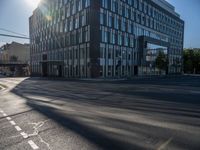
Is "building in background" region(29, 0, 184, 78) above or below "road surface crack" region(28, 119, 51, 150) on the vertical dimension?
above

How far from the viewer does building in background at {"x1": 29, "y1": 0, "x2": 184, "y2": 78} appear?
43.8 m

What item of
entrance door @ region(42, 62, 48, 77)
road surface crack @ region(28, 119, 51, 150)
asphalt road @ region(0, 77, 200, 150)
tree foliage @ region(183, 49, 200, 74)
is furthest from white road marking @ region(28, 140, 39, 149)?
tree foliage @ region(183, 49, 200, 74)

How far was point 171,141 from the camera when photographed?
18.4 feet

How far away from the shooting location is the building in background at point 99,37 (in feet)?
144

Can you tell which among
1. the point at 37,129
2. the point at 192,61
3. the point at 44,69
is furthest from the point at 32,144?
the point at 192,61

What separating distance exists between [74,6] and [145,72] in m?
27.8

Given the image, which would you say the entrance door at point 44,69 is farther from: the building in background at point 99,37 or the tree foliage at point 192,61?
the tree foliage at point 192,61

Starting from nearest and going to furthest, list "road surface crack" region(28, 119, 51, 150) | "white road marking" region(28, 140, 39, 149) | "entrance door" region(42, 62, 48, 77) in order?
"white road marking" region(28, 140, 39, 149) < "road surface crack" region(28, 119, 51, 150) < "entrance door" region(42, 62, 48, 77)

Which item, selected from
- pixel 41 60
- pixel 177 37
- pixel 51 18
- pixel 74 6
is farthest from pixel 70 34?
pixel 177 37

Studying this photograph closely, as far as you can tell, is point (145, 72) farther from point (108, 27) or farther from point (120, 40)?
point (108, 27)

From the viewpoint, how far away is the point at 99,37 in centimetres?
4359

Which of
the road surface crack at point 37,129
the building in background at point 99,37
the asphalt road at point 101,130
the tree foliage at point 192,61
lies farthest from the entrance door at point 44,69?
the tree foliage at point 192,61

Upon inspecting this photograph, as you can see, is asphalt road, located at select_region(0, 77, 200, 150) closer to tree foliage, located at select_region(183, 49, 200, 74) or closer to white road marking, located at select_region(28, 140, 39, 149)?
white road marking, located at select_region(28, 140, 39, 149)

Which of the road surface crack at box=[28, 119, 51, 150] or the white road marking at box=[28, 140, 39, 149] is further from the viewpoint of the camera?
the road surface crack at box=[28, 119, 51, 150]
